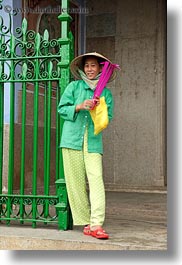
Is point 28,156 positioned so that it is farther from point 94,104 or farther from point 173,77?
point 173,77

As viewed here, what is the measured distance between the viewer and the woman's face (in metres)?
4.16

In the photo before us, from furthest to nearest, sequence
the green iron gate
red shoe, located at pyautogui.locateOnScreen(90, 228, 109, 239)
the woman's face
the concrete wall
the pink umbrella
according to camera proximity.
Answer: the concrete wall, the green iron gate, the woman's face, the pink umbrella, red shoe, located at pyautogui.locateOnScreen(90, 228, 109, 239)

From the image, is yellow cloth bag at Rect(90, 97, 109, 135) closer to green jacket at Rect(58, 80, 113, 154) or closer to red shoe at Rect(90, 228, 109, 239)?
green jacket at Rect(58, 80, 113, 154)

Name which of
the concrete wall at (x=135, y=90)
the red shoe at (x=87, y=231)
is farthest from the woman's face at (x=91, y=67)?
the concrete wall at (x=135, y=90)

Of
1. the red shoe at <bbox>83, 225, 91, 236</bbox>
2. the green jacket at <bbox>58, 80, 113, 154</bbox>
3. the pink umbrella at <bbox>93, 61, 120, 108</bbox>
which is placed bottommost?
the red shoe at <bbox>83, 225, 91, 236</bbox>

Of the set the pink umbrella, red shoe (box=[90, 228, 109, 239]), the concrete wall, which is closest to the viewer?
red shoe (box=[90, 228, 109, 239])

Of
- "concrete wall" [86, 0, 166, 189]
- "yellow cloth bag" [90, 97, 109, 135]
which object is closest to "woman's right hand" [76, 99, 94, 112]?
"yellow cloth bag" [90, 97, 109, 135]

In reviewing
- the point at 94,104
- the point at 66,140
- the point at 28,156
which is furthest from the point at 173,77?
the point at 28,156

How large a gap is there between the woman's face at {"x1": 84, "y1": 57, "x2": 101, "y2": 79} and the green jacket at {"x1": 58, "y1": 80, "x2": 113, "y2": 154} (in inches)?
4.2

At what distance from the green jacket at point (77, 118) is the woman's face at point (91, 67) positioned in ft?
0.35

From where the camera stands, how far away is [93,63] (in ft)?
13.7

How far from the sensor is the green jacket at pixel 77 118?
414 cm

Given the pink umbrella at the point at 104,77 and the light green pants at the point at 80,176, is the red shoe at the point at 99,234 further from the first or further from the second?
the pink umbrella at the point at 104,77

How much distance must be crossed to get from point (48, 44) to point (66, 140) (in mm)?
1009
